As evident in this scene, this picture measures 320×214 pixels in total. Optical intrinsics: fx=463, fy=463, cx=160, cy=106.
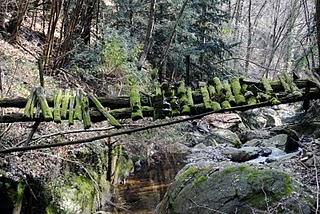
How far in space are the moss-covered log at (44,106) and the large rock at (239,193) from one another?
2.22 m

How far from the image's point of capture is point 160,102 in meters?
3.96

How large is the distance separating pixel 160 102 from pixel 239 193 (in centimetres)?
182

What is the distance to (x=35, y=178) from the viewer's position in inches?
233

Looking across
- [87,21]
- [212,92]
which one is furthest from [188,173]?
[87,21]

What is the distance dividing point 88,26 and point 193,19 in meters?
5.66

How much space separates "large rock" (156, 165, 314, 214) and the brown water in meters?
2.27

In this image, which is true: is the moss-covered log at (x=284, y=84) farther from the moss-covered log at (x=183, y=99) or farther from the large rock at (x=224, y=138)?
the large rock at (x=224, y=138)

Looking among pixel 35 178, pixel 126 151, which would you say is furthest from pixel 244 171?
pixel 126 151

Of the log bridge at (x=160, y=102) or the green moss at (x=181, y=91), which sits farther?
the green moss at (x=181, y=91)

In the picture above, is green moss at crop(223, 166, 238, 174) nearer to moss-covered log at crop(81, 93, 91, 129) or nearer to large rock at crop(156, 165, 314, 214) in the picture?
large rock at crop(156, 165, 314, 214)

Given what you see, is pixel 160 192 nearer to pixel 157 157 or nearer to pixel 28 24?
pixel 157 157

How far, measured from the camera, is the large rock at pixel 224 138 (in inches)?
577

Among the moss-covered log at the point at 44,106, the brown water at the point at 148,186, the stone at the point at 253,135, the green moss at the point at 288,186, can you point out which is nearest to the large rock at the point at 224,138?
the stone at the point at 253,135

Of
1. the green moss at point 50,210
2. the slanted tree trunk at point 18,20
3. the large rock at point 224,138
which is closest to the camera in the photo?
the green moss at point 50,210
